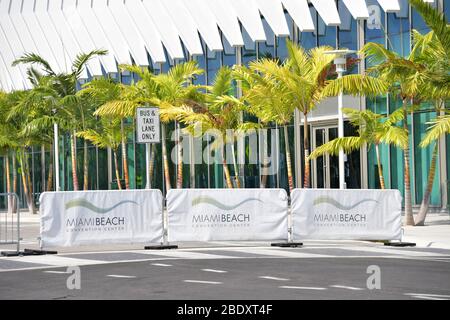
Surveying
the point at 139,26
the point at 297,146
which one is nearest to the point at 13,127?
the point at 139,26

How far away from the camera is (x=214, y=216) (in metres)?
20.0

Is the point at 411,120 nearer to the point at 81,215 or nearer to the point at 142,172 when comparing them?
the point at 81,215

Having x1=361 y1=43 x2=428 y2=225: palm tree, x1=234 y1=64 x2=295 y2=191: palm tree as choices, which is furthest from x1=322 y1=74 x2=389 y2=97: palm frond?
x1=234 y1=64 x2=295 y2=191: palm tree

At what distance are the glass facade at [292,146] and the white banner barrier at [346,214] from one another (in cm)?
718

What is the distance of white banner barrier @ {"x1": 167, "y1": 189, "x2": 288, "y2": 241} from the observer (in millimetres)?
20016

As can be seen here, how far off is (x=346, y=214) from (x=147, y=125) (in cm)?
485

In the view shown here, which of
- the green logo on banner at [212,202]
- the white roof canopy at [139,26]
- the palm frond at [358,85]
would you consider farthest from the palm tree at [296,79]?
the green logo on banner at [212,202]

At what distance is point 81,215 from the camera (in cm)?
1938

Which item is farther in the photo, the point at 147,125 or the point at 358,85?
the point at 358,85

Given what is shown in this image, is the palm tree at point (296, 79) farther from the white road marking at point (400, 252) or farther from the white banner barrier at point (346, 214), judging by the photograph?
the white road marking at point (400, 252)

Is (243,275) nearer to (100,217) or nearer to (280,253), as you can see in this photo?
(280,253)

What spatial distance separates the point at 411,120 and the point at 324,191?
12.5 meters
